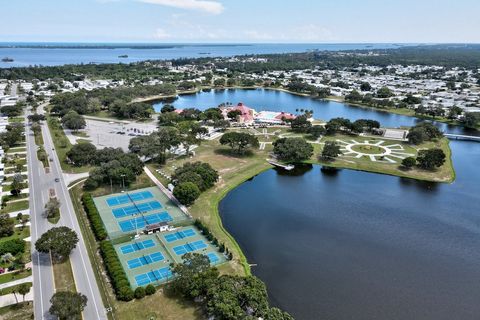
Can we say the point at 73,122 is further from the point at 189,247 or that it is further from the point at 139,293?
the point at 139,293

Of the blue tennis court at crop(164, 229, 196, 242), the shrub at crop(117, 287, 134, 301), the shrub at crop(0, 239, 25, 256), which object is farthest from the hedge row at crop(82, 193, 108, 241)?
the shrub at crop(117, 287, 134, 301)

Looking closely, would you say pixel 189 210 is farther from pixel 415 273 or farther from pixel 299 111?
pixel 299 111

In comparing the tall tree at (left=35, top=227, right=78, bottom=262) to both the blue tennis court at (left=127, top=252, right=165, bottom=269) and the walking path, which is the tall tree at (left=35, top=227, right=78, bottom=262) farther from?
the walking path

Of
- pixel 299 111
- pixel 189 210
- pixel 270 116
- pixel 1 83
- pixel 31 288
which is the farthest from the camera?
pixel 1 83

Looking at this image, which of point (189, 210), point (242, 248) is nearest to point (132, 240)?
point (189, 210)

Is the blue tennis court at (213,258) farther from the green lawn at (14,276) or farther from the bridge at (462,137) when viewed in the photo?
the bridge at (462,137)

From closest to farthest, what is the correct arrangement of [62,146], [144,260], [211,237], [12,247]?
[12,247] → [144,260] → [211,237] → [62,146]

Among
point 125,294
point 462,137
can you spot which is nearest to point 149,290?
point 125,294

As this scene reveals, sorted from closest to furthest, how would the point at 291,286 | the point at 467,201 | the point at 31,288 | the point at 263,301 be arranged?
the point at 263,301 < the point at 31,288 < the point at 291,286 < the point at 467,201
